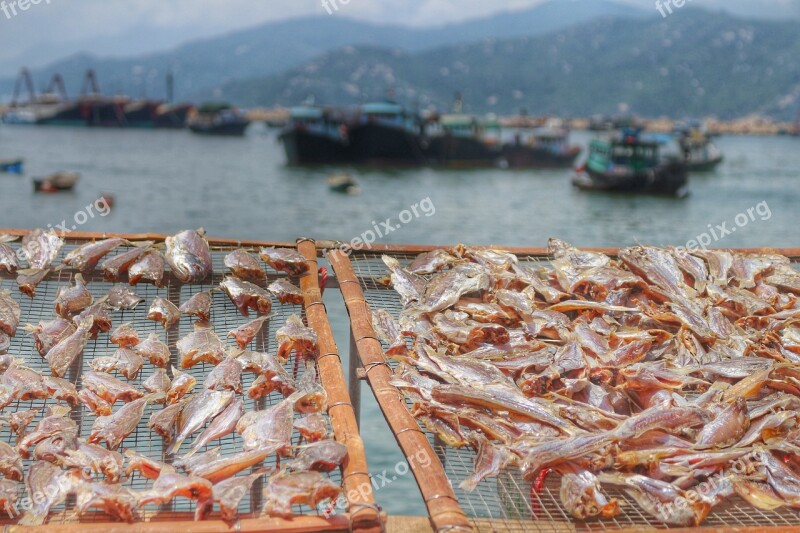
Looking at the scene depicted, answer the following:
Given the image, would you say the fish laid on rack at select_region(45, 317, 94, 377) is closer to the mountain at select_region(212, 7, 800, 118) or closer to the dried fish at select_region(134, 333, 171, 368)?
the dried fish at select_region(134, 333, 171, 368)

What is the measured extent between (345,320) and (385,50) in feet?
459

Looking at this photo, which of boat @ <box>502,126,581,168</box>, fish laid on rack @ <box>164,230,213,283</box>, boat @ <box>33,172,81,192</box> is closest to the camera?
fish laid on rack @ <box>164,230,213,283</box>

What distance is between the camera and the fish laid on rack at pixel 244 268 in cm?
446

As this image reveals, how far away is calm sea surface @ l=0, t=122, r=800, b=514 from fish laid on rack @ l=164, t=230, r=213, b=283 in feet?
28.7

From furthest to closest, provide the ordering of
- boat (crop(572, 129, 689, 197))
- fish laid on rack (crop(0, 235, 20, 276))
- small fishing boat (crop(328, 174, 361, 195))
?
small fishing boat (crop(328, 174, 361, 195)) < boat (crop(572, 129, 689, 197)) < fish laid on rack (crop(0, 235, 20, 276))

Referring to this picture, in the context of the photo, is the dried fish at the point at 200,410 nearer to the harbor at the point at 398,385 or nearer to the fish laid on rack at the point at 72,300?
the harbor at the point at 398,385

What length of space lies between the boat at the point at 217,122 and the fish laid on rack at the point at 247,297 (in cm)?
8505

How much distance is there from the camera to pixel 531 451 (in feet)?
9.89

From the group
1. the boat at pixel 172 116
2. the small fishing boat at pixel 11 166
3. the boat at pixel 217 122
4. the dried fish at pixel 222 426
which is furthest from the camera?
the boat at pixel 172 116

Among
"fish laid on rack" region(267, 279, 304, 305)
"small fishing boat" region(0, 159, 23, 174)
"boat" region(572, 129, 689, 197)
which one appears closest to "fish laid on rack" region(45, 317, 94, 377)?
"fish laid on rack" region(267, 279, 304, 305)

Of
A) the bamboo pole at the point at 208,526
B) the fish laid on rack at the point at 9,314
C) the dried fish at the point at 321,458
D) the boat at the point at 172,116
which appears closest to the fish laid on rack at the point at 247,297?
the fish laid on rack at the point at 9,314

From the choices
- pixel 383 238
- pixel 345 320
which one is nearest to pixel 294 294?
pixel 345 320

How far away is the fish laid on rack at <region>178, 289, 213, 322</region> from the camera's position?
13.5 feet

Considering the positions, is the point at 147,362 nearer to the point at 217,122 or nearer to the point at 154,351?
the point at 154,351
